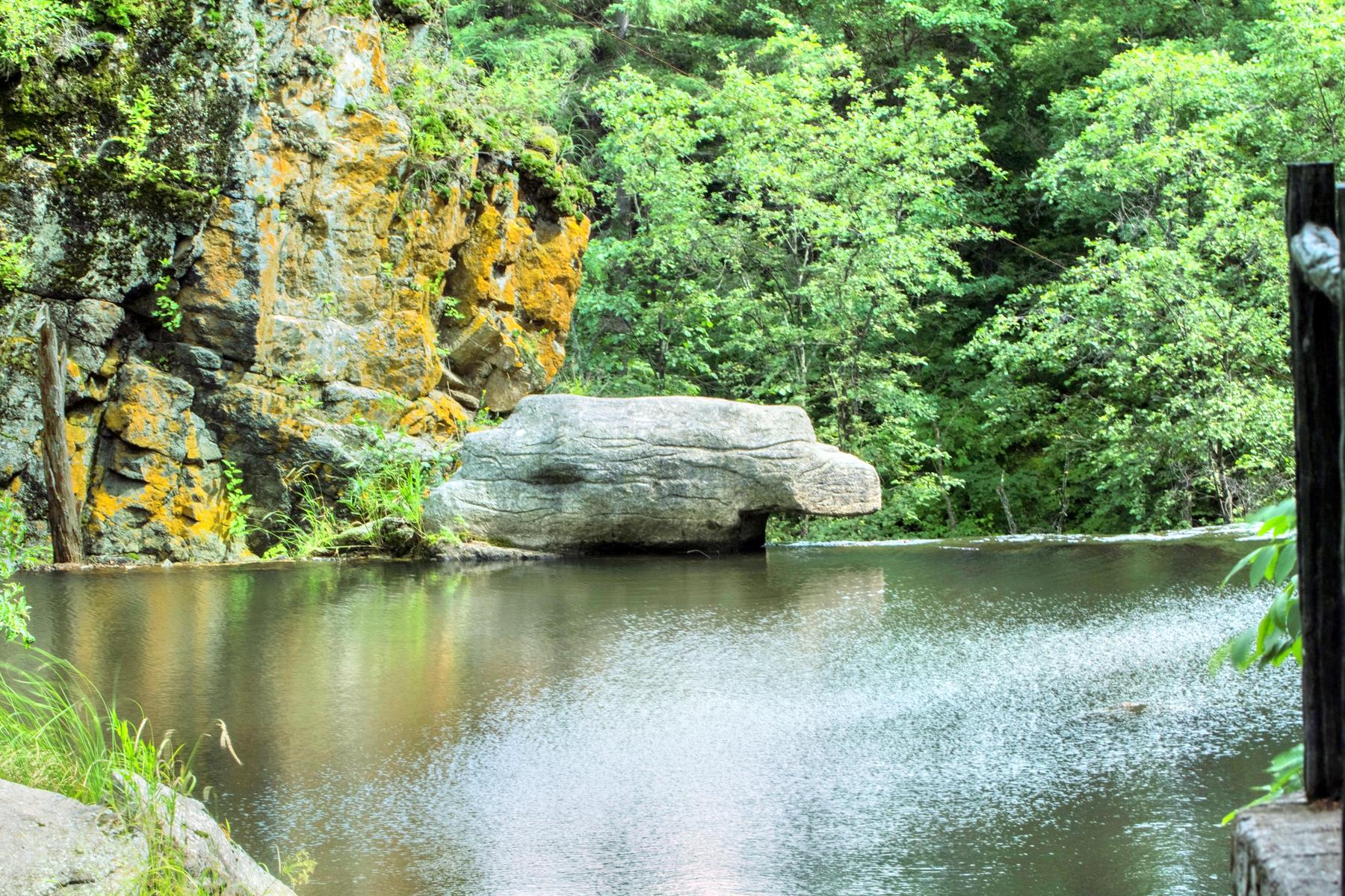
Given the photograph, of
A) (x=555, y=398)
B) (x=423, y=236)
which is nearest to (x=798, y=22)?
(x=423, y=236)

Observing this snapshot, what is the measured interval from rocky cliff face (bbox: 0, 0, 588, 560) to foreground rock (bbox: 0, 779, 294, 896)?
29.4 ft

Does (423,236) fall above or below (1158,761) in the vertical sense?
above

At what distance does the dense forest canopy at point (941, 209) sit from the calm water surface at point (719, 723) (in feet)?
15.0

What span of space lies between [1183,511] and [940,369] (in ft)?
16.6

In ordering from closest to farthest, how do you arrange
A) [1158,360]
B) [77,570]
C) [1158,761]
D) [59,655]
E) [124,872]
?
[124,872] → [1158,761] → [59,655] → [77,570] → [1158,360]

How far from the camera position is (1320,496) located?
1851 mm

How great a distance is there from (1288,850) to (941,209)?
14.4 metres

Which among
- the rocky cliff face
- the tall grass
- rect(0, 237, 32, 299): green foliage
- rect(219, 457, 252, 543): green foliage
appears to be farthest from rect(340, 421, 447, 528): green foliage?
the tall grass

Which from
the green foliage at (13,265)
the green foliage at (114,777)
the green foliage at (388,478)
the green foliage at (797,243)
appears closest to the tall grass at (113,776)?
the green foliage at (114,777)

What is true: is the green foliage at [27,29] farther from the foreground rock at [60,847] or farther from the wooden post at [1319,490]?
the wooden post at [1319,490]

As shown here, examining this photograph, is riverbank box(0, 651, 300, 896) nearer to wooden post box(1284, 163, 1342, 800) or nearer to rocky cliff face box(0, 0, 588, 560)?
wooden post box(1284, 163, 1342, 800)

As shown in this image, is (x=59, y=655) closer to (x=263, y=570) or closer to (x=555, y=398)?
(x=263, y=570)

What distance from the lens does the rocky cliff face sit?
36.8 feet

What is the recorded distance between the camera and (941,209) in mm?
15477
